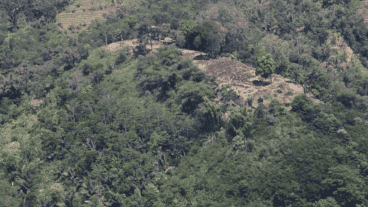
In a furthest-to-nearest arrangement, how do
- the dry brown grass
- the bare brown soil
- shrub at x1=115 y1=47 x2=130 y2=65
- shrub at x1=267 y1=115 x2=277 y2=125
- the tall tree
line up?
the tall tree, the dry brown grass, shrub at x1=115 y1=47 x2=130 y2=65, the bare brown soil, shrub at x1=267 y1=115 x2=277 y2=125

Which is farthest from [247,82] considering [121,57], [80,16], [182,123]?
[80,16]

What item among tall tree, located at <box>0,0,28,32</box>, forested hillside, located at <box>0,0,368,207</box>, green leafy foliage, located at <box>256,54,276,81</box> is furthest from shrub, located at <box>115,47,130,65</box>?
tall tree, located at <box>0,0,28,32</box>

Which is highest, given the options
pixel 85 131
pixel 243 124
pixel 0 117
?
pixel 243 124

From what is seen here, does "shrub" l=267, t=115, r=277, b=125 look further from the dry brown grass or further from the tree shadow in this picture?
Answer: the dry brown grass

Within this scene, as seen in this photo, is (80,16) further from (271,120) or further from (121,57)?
(271,120)

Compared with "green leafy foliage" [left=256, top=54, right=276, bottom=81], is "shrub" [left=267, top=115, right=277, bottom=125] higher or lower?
lower

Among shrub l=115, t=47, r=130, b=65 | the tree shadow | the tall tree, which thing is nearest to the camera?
the tree shadow

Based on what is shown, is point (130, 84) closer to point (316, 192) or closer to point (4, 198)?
point (4, 198)

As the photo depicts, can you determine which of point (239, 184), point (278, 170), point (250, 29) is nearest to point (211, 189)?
point (239, 184)

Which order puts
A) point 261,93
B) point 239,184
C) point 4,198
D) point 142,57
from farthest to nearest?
1. point 142,57
2. point 261,93
3. point 4,198
4. point 239,184

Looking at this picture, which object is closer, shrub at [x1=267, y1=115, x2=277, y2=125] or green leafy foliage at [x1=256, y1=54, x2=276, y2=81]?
shrub at [x1=267, y1=115, x2=277, y2=125]
